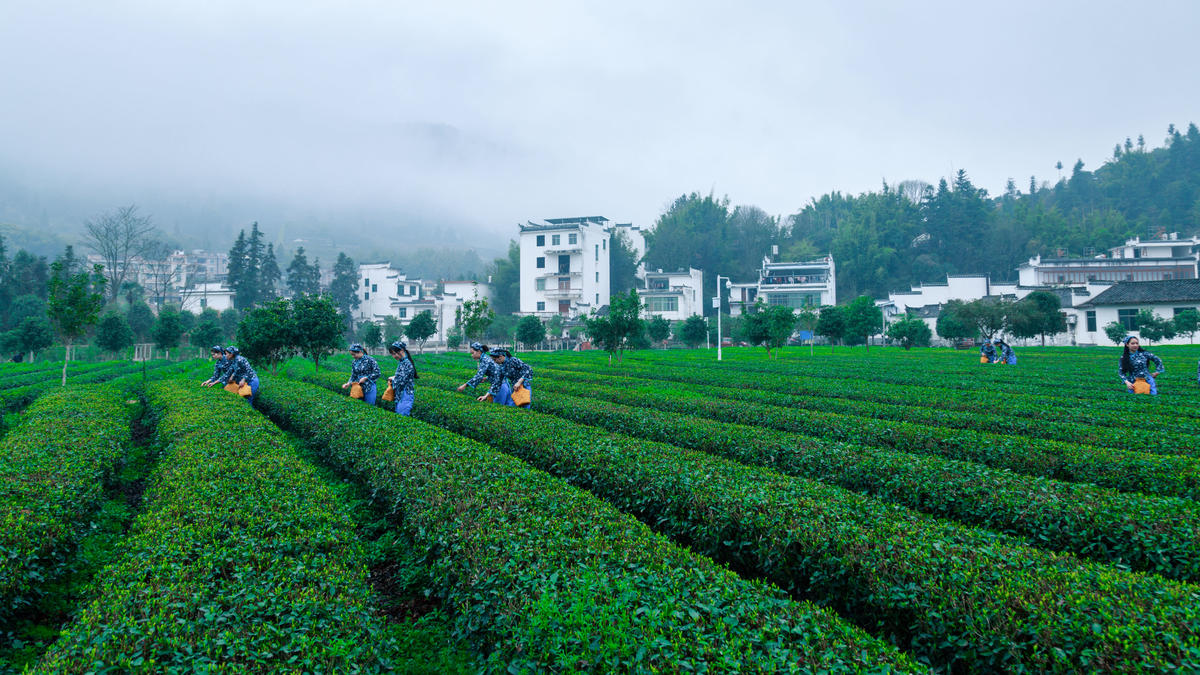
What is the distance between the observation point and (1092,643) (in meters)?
3.26

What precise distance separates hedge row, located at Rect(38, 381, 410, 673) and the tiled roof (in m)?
62.5

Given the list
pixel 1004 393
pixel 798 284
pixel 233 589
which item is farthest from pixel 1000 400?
pixel 798 284

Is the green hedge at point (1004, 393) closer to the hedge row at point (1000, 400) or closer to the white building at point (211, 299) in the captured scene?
the hedge row at point (1000, 400)

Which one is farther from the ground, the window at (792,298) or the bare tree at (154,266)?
the bare tree at (154,266)

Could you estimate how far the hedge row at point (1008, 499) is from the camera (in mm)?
4879

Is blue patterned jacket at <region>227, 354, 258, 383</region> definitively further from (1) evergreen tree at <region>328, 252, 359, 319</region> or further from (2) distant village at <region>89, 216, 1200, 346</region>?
(1) evergreen tree at <region>328, 252, 359, 319</region>

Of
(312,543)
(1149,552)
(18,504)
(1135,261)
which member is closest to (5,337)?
(18,504)

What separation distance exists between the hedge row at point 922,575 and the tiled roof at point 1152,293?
5879cm

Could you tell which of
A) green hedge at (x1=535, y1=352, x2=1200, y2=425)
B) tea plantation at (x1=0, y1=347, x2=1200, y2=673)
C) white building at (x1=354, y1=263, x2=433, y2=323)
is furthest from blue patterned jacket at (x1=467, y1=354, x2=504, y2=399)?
white building at (x1=354, y1=263, x2=433, y2=323)

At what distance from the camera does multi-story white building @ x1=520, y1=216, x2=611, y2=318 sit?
76062mm

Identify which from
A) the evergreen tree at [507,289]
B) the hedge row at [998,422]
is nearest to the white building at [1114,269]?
the evergreen tree at [507,289]

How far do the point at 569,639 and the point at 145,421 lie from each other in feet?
46.5

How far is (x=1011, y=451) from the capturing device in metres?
8.02

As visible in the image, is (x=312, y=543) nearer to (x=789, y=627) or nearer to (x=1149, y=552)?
(x=789, y=627)
